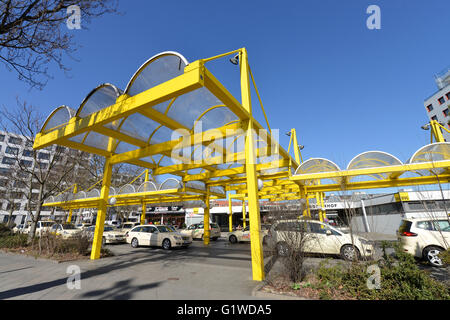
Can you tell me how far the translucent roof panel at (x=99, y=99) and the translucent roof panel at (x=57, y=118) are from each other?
0.88 metres

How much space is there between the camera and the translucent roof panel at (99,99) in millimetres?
5914

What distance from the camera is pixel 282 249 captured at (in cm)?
513

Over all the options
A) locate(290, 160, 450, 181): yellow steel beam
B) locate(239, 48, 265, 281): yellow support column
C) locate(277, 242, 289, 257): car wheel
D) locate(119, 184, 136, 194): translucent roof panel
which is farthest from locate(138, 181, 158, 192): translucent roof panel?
locate(277, 242, 289, 257): car wheel

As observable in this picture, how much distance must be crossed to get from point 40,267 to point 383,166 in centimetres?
1322

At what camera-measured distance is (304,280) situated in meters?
4.78

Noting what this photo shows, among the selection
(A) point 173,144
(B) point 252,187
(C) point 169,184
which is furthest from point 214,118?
(C) point 169,184

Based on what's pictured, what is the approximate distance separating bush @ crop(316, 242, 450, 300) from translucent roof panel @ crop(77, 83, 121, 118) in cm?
703

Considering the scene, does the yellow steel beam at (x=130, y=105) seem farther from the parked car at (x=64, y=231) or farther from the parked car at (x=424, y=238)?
the parked car at (x=424, y=238)

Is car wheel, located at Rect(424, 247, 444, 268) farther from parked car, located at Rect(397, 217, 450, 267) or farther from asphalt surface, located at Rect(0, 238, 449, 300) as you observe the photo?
asphalt surface, located at Rect(0, 238, 449, 300)

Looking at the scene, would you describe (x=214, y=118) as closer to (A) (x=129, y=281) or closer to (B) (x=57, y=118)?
(A) (x=129, y=281)

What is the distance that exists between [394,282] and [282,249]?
217 cm

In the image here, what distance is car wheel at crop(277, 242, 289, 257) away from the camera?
16.2ft

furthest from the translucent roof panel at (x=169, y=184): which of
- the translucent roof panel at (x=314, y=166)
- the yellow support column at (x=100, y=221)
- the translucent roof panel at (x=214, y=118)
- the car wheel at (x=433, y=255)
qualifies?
the car wheel at (x=433, y=255)
